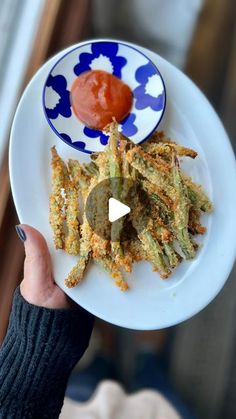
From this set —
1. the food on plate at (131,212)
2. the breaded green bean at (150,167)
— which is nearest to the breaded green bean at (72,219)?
the food on plate at (131,212)

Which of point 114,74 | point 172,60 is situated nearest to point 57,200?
point 114,74

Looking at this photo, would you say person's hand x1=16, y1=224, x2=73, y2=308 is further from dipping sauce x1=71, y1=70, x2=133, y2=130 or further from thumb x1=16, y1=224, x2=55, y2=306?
dipping sauce x1=71, y1=70, x2=133, y2=130

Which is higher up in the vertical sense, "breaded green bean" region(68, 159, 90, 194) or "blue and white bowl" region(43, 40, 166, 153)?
"blue and white bowl" region(43, 40, 166, 153)

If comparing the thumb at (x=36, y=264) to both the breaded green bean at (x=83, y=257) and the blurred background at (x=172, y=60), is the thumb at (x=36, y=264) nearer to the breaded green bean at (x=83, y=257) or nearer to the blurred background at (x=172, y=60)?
the breaded green bean at (x=83, y=257)

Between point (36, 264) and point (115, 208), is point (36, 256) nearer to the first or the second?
point (36, 264)

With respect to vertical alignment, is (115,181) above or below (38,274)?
above

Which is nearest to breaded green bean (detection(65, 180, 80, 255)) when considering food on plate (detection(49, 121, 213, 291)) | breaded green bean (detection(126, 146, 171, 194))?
food on plate (detection(49, 121, 213, 291))
